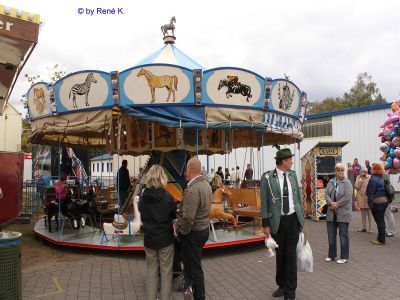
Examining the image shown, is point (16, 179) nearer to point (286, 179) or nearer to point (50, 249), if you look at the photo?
point (50, 249)

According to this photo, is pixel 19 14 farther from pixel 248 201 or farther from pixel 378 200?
pixel 378 200

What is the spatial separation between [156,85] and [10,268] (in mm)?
4567

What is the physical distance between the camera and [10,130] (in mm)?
23156

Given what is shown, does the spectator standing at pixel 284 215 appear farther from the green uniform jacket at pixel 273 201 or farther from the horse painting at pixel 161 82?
the horse painting at pixel 161 82

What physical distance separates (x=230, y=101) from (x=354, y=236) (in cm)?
462

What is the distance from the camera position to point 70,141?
13688 mm

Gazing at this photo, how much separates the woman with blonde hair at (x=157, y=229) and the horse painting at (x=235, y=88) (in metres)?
4.20

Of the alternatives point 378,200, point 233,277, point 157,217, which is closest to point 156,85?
point 233,277

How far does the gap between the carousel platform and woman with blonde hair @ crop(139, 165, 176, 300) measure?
3006 millimetres

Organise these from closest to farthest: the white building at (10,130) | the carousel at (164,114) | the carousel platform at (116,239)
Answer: the carousel platform at (116,239) → the carousel at (164,114) → the white building at (10,130)

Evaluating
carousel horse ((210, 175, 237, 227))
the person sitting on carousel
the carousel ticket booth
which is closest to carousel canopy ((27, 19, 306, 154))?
carousel horse ((210, 175, 237, 227))

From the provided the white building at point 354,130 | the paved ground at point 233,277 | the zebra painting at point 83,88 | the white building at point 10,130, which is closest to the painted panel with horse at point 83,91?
the zebra painting at point 83,88

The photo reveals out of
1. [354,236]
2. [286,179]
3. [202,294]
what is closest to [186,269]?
[202,294]

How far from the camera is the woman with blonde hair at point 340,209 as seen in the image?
6840 millimetres
